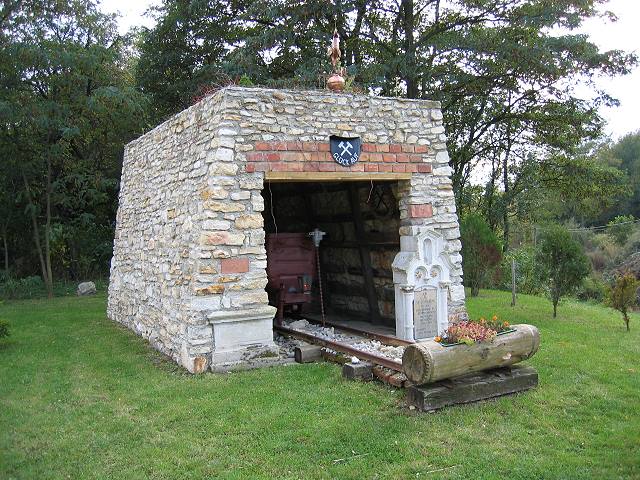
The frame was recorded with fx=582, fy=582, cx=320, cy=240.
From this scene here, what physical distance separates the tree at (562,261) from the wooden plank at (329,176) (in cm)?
393

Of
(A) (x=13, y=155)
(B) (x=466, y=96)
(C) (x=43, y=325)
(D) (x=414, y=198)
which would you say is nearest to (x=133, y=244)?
(C) (x=43, y=325)

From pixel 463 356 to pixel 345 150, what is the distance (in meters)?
3.47

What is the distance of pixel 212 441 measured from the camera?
505cm

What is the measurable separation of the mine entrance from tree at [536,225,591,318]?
10.9 feet

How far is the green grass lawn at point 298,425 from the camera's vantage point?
178 inches

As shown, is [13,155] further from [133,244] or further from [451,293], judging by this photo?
[451,293]

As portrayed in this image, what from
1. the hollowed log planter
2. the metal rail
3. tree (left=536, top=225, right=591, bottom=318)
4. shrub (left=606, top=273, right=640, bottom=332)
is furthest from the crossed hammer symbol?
shrub (left=606, top=273, right=640, bottom=332)

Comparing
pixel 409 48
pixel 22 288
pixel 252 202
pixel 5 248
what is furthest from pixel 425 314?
pixel 5 248

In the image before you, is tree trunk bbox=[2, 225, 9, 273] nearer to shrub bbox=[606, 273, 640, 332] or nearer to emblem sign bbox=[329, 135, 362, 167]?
emblem sign bbox=[329, 135, 362, 167]

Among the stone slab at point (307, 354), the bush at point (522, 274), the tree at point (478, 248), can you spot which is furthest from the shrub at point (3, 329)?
the bush at point (522, 274)

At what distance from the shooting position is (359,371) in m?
6.66

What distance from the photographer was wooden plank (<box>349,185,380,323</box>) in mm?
9992

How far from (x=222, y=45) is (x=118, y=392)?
563 inches

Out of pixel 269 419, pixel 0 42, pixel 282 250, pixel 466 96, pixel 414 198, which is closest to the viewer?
pixel 269 419
